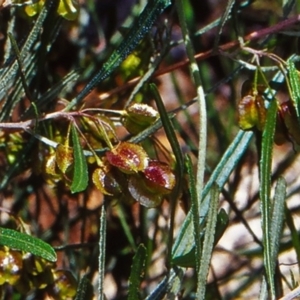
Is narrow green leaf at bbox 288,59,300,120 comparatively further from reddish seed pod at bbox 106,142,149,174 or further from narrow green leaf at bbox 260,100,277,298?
reddish seed pod at bbox 106,142,149,174

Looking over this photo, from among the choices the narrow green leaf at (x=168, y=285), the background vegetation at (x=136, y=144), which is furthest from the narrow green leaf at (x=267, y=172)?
the narrow green leaf at (x=168, y=285)

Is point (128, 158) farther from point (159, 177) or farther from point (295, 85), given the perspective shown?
point (295, 85)

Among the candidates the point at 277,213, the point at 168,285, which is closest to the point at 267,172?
the point at 277,213

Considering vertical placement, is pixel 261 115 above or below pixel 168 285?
above

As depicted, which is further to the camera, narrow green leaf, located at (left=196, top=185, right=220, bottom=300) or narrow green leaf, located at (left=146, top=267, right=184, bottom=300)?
narrow green leaf, located at (left=146, top=267, right=184, bottom=300)

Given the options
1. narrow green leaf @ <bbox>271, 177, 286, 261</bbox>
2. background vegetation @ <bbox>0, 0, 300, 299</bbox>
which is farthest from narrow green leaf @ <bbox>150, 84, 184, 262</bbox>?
narrow green leaf @ <bbox>271, 177, 286, 261</bbox>

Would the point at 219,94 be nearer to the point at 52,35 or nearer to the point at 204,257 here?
the point at 52,35

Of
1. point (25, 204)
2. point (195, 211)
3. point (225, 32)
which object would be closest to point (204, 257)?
point (195, 211)
